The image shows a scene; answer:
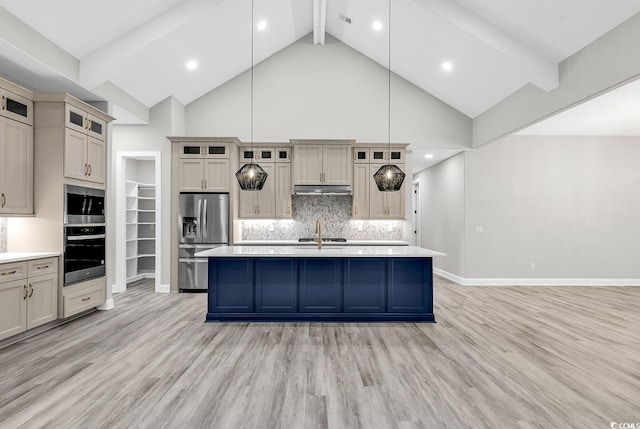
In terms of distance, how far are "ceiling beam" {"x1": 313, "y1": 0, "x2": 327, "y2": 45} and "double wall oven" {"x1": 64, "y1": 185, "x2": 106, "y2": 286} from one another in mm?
4445

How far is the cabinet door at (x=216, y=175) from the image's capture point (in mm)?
6160

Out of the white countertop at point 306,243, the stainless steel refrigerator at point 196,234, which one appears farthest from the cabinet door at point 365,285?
the stainless steel refrigerator at point 196,234

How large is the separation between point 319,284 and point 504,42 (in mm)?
3966

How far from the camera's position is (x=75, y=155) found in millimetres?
4246

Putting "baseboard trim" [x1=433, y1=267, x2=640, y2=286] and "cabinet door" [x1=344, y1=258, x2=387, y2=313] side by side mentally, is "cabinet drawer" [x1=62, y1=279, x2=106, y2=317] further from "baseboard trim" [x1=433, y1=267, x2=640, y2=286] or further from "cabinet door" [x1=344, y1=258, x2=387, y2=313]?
"baseboard trim" [x1=433, y1=267, x2=640, y2=286]

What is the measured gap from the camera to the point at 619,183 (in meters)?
6.68

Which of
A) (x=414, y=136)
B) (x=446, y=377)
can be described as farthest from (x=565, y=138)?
(x=446, y=377)

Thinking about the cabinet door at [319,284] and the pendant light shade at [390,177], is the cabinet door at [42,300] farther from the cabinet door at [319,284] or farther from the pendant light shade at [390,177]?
the pendant light shade at [390,177]

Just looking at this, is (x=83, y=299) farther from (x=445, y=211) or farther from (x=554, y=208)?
(x=554, y=208)

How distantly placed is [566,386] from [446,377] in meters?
0.91

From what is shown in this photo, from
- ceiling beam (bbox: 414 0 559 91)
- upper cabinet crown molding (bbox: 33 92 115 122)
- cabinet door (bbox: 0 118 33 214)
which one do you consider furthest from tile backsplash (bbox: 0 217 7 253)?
ceiling beam (bbox: 414 0 559 91)

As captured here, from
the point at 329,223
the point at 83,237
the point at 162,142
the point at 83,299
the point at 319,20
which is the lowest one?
the point at 83,299

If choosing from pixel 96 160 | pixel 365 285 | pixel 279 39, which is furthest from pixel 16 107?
pixel 365 285

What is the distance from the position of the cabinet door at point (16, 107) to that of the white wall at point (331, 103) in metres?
2.96
